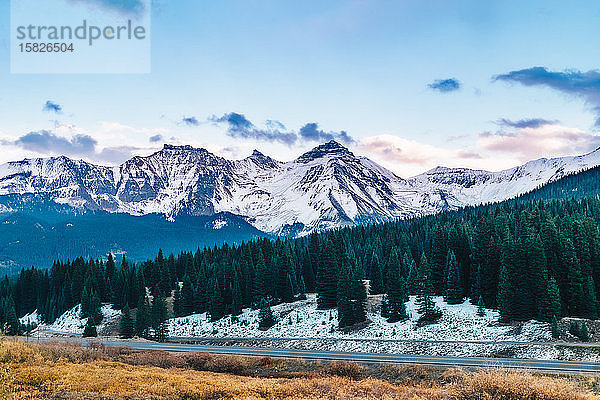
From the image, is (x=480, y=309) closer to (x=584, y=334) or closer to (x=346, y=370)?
(x=584, y=334)

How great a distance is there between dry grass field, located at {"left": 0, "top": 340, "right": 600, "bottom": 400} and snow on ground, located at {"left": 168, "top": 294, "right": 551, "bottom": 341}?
26043mm

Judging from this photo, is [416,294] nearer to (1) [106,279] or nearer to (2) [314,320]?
(2) [314,320]

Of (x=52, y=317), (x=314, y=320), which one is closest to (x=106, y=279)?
(x=52, y=317)

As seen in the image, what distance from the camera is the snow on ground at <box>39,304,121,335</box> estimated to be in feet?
294

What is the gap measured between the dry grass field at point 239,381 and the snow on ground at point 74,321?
62379 mm

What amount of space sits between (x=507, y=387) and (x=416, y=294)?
201 ft

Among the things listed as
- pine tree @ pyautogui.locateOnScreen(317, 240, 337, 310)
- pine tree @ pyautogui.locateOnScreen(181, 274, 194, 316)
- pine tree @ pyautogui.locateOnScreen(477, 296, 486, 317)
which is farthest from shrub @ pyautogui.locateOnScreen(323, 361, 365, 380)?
pine tree @ pyautogui.locateOnScreen(181, 274, 194, 316)

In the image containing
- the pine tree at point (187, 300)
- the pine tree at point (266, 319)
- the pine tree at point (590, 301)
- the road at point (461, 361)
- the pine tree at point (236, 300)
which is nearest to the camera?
the road at point (461, 361)

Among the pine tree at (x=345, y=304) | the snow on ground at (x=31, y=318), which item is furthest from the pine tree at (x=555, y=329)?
the snow on ground at (x=31, y=318)

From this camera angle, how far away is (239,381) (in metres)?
26.0

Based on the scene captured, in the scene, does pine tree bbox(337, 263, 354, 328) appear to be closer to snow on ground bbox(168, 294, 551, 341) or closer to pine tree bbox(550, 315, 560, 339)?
snow on ground bbox(168, 294, 551, 341)

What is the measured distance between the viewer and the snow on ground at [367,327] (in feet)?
174

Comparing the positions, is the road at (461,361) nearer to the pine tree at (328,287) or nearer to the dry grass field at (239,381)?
the dry grass field at (239,381)

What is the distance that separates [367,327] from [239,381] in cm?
4027
